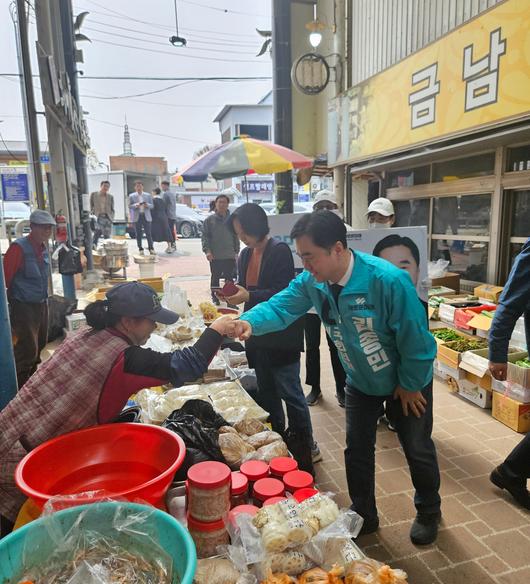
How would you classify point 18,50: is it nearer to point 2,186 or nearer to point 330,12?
point 2,186

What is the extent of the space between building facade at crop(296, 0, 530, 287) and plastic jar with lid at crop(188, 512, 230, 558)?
4836 mm

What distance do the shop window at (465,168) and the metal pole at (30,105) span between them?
6.38m

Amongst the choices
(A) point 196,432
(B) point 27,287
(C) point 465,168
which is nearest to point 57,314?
(B) point 27,287

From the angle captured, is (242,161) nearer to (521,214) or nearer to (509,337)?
(521,214)

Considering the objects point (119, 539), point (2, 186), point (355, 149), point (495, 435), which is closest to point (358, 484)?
point (119, 539)

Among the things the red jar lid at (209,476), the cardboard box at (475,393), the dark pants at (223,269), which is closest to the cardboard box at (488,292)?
the cardboard box at (475,393)

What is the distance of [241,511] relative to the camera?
174cm

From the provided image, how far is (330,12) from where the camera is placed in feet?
32.5

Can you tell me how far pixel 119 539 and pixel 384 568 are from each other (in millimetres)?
852

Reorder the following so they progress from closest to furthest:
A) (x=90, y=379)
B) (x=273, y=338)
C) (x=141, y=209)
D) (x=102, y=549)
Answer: (x=102, y=549)
(x=90, y=379)
(x=273, y=338)
(x=141, y=209)

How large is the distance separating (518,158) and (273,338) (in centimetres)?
433

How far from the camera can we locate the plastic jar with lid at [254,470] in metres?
2.00

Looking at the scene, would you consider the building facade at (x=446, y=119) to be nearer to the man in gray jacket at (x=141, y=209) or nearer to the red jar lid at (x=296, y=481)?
Answer: the red jar lid at (x=296, y=481)

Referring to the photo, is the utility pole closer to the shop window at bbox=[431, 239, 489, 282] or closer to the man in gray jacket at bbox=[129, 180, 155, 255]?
the shop window at bbox=[431, 239, 489, 282]
